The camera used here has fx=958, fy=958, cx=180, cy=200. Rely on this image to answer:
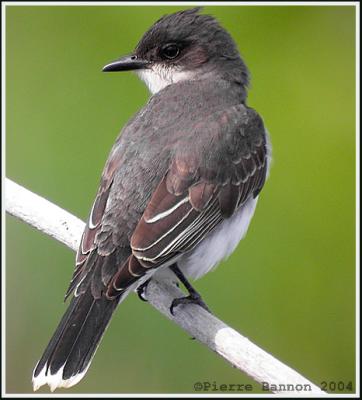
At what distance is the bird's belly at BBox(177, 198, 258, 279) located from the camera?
16.7 ft

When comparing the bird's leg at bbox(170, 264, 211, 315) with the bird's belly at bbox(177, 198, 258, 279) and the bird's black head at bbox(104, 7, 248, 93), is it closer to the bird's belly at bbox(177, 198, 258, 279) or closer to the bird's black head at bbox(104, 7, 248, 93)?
the bird's belly at bbox(177, 198, 258, 279)

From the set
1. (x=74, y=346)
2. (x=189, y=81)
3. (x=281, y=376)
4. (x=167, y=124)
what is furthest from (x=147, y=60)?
(x=281, y=376)

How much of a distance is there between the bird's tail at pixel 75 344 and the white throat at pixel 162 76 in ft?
5.25

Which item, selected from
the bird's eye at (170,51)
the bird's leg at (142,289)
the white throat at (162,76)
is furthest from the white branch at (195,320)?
the bird's eye at (170,51)

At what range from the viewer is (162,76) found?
5746 mm

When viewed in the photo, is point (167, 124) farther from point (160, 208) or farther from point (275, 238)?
point (275, 238)

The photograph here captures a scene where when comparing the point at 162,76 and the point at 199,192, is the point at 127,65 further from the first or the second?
the point at 199,192

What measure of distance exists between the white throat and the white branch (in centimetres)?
107

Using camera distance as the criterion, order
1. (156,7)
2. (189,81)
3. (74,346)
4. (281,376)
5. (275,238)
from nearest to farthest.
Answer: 1. (281,376)
2. (74,346)
3. (189,81)
4. (275,238)
5. (156,7)

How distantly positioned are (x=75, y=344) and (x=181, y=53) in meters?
1.98

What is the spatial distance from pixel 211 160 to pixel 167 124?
329 mm

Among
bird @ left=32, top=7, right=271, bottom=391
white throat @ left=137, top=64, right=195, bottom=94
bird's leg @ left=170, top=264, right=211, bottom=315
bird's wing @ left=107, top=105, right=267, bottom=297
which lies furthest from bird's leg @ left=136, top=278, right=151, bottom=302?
white throat @ left=137, top=64, right=195, bottom=94

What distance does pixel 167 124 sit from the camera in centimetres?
523

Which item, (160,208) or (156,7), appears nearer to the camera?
(160,208)
